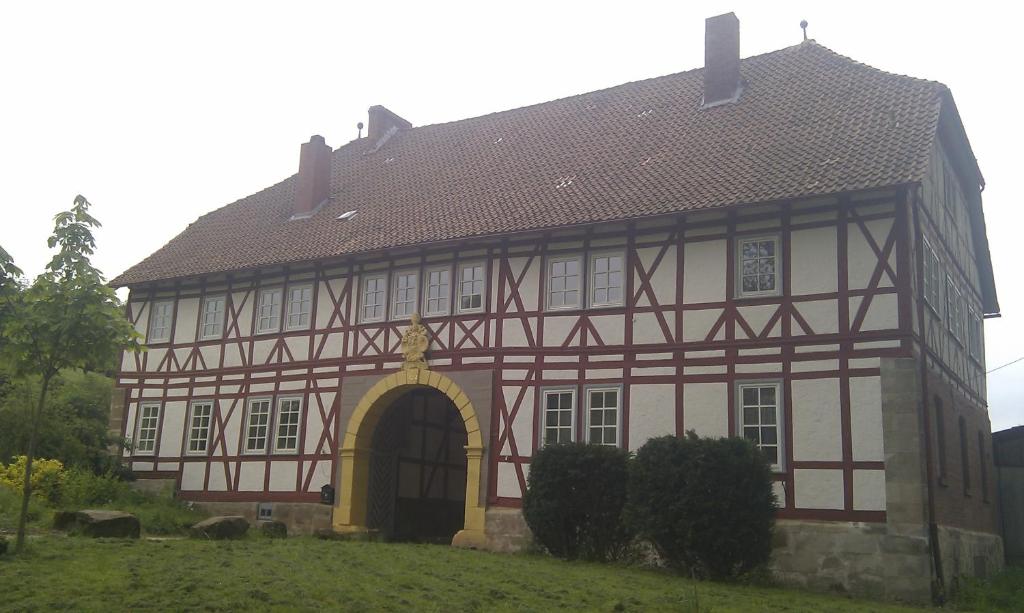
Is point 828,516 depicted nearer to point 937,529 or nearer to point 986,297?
point 937,529

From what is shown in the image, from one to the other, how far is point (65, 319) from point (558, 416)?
958cm

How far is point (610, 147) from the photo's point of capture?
23.2 meters

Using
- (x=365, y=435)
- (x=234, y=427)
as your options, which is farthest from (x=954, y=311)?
(x=234, y=427)

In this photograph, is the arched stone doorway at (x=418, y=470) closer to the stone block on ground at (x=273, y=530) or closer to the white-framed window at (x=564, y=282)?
the stone block on ground at (x=273, y=530)

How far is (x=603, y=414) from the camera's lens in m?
19.3

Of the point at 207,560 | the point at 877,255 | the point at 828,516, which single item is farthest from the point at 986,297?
the point at 207,560

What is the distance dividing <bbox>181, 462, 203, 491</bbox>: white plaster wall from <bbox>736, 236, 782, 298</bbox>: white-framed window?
13.7 meters

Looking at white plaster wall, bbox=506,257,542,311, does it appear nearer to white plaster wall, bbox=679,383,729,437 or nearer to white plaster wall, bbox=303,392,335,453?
white plaster wall, bbox=679,383,729,437

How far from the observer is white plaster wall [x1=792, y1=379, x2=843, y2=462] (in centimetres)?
1689

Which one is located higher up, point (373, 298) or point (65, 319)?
point (373, 298)

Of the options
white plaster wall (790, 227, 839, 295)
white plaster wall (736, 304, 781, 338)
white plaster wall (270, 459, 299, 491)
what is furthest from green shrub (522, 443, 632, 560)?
white plaster wall (270, 459, 299, 491)

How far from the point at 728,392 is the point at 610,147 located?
24.9ft

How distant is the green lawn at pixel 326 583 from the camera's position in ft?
35.2

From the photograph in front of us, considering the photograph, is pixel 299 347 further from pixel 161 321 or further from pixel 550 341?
pixel 550 341
